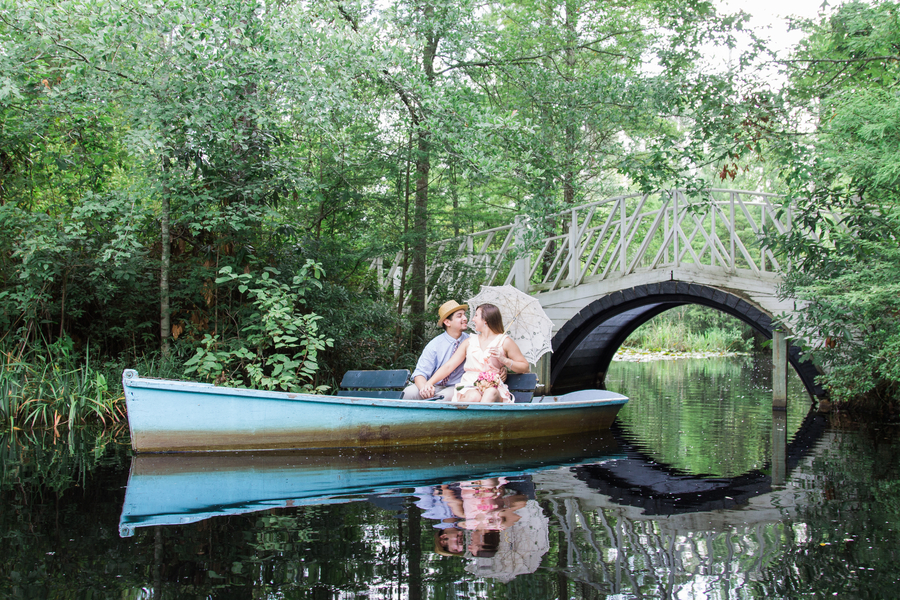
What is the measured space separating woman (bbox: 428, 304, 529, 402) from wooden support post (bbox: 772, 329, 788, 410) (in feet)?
15.8

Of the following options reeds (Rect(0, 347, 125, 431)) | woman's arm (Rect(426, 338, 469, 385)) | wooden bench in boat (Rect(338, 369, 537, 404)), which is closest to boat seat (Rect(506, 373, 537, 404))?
wooden bench in boat (Rect(338, 369, 537, 404))

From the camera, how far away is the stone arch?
9781 millimetres

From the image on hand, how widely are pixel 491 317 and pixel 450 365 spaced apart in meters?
0.59

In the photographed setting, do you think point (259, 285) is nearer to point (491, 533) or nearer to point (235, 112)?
point (235, 112)

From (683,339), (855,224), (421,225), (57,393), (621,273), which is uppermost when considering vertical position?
(421,225)

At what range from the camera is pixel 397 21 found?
8.96 metres

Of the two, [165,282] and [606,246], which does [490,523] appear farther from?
[606,246]

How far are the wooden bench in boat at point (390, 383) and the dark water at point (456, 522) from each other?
0.64 meters

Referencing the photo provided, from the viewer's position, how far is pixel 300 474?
5.33 m

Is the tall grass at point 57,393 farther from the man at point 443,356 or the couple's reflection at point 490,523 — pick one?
the couple's reflection at point 490,523

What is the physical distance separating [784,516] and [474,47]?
7.17m

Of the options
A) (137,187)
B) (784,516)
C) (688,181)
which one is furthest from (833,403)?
(137,187)

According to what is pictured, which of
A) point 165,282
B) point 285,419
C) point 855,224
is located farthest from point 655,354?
point 285,419

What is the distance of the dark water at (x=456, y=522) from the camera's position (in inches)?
117
